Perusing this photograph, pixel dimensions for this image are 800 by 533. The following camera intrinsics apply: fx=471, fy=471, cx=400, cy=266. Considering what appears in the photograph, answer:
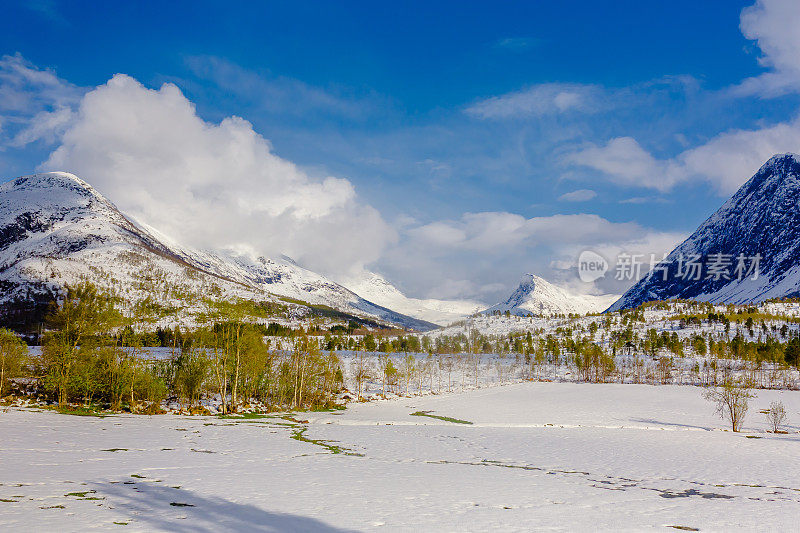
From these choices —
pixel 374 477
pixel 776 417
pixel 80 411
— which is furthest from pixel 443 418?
pixel 374 477

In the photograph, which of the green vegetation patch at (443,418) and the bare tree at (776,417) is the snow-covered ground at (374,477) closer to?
the bare tree at (776,417)

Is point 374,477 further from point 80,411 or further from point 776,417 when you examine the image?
point 776,417

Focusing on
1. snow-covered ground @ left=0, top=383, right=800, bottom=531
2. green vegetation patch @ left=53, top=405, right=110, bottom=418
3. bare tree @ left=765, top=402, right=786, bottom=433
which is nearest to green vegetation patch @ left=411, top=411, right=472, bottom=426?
snow-covered ground @ left=0, top=383, right=800, bottom=531

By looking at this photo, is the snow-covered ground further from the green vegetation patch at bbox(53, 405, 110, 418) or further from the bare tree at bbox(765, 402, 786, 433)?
the bare tree at bbox(765, 402, 786, 433)

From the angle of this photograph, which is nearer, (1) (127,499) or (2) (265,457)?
(1) (127,499)

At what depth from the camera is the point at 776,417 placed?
54.5 m

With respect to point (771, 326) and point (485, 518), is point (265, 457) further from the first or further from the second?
point (771, 326)

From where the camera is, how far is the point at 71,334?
51562 millimetres

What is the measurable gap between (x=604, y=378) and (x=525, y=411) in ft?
225

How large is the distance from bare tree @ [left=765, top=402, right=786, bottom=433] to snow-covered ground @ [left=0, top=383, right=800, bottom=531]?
110 inches

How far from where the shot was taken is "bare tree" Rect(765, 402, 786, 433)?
53281 mm

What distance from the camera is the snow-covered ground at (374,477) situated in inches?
559

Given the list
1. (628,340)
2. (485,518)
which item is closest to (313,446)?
(485,518)

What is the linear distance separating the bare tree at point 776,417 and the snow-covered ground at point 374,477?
279 centimetres
